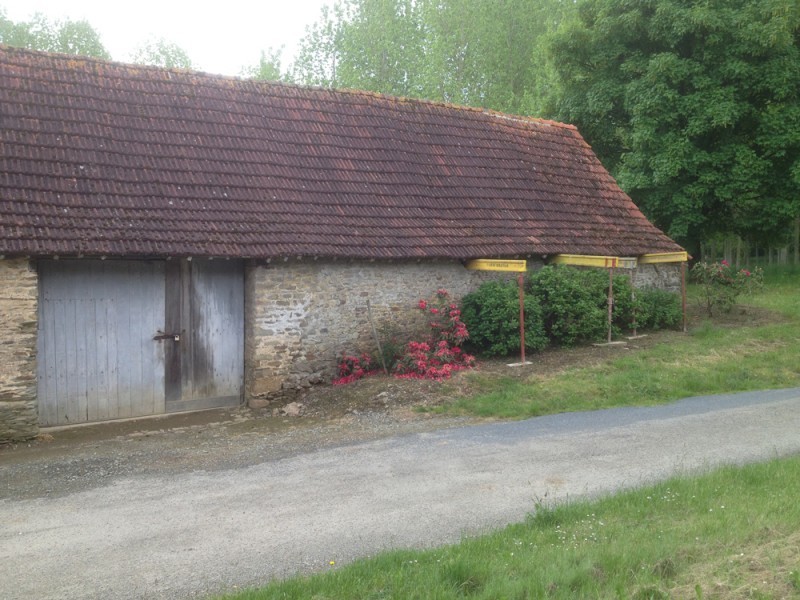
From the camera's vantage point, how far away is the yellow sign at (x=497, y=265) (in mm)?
12305

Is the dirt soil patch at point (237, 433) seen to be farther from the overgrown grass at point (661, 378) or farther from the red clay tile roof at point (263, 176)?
the red clay tile roof at point (263, 176)

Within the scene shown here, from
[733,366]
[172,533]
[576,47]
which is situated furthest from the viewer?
[576,47]

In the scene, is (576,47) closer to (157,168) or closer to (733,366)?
(733,366)

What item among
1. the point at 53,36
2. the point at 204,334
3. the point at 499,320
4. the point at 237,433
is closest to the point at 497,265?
the point at 499,320

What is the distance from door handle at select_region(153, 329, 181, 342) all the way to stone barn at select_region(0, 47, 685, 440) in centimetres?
2

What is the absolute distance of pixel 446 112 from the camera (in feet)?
53.7

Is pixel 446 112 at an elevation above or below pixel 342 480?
above

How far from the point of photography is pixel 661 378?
37.9 ft

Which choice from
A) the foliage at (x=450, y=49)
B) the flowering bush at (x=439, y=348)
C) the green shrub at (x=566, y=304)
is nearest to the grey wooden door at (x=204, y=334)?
the flowering bush at (x=439, y=348)

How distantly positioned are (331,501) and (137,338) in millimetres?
5878

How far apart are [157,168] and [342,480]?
22.2ft

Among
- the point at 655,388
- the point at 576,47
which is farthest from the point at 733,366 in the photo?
the point at 576,47

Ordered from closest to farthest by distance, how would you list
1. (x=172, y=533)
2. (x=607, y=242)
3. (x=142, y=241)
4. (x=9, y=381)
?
(x=172, y=533) < (x=9, y=381) < (x=142, y=241) < (x=607, y=242)

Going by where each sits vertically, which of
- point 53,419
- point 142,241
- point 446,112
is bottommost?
point 53,419
